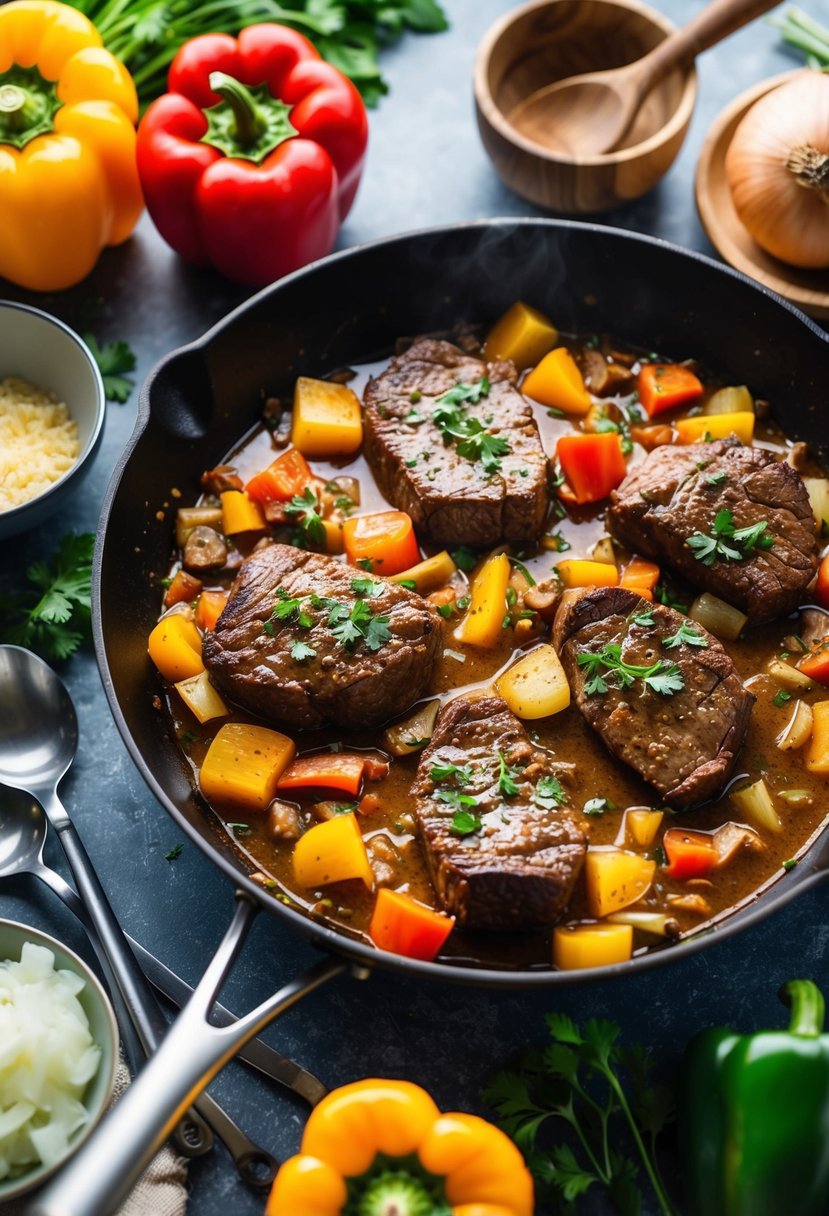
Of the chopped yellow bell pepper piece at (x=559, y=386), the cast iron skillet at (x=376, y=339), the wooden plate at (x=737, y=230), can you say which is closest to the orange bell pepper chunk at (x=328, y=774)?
the cast iron skillet at (x=376, y=339)

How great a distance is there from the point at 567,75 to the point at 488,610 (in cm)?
291

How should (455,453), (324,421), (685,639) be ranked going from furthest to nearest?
(324,421) → (455,453) → (685,639)

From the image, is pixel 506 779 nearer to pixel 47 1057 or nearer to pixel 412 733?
pixel 412 733

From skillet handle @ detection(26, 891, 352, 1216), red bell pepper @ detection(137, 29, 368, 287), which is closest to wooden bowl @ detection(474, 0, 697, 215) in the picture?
red bell pepper @ detection(137, 29, 368, 287)

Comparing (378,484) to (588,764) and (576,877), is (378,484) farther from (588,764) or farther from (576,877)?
(576,877)

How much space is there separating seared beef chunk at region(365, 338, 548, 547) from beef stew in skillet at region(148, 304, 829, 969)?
12 mm

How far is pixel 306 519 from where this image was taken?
4707 mm

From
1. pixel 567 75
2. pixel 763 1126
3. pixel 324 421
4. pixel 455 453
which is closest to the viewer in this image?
pixel 763 1126

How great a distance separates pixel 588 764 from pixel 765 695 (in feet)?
2.33

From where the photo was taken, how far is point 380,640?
420 cm

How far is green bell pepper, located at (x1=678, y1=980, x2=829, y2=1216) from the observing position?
3.68 m

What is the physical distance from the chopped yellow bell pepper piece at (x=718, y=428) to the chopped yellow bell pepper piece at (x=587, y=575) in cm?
72

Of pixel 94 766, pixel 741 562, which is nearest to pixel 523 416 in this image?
pixel 741 562

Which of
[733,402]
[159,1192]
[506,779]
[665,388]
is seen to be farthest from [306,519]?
[159,1192]
